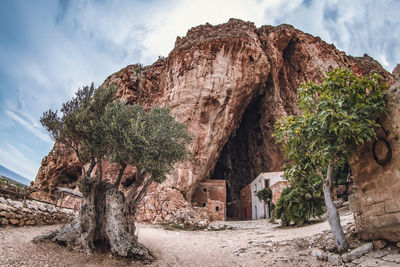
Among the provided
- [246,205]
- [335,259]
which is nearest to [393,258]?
[335,259]

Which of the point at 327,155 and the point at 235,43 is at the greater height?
the point at 235,43

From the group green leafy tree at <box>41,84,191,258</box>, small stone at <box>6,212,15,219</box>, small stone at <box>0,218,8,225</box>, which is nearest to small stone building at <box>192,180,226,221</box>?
green leafy tree at <box>41,84,191,258</box>

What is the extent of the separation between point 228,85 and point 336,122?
24.2 meters

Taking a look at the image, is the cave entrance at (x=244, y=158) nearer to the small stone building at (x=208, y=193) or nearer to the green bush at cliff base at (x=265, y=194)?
the green bush at cliff base at (x=265, y=194)

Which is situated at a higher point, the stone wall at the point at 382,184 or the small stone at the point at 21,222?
the stone wall at the point at 382,184

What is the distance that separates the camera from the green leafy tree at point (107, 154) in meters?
9.62

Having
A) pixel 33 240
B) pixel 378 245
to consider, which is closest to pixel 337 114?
pixel 378 245

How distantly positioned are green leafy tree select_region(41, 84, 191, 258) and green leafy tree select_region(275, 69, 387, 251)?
613 cm

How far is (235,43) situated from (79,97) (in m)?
24.7

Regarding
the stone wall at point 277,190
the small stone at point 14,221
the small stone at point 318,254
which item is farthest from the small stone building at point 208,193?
the small stone at point 318,254

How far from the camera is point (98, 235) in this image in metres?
10.0

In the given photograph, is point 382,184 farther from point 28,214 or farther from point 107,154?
point 28,214

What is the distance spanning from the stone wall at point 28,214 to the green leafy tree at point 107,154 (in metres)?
2.30

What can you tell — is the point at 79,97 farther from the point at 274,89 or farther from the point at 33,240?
the point at 274,89
